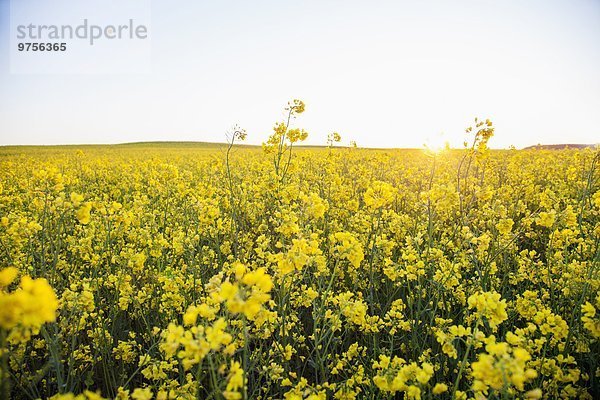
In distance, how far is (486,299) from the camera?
1.93m

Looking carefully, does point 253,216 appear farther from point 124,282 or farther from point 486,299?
point 486,299

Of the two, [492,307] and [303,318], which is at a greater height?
[492,307]

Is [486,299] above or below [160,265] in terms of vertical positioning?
above

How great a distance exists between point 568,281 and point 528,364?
1.17m

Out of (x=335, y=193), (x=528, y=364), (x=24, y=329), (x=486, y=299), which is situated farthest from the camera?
(x=335, y=193)

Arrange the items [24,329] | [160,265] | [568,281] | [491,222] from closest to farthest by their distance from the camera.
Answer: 1. [24,329]
2. [568,281]
3. [491,222]
4. [160,265]

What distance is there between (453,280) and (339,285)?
1352mm

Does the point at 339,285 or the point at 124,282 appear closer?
the point at 124,282

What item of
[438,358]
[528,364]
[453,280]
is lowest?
[438,358]

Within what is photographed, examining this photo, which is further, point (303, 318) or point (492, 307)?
point (303, 318)

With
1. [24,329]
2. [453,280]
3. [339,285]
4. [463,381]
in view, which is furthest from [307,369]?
[24,329]

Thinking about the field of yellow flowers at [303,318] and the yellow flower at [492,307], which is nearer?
the field of yellow flowers at [303,318]

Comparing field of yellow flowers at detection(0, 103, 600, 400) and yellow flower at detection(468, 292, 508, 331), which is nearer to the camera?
field of yellow flowers at detection(0, 103, 600, 400)

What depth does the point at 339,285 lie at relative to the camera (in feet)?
13.6
